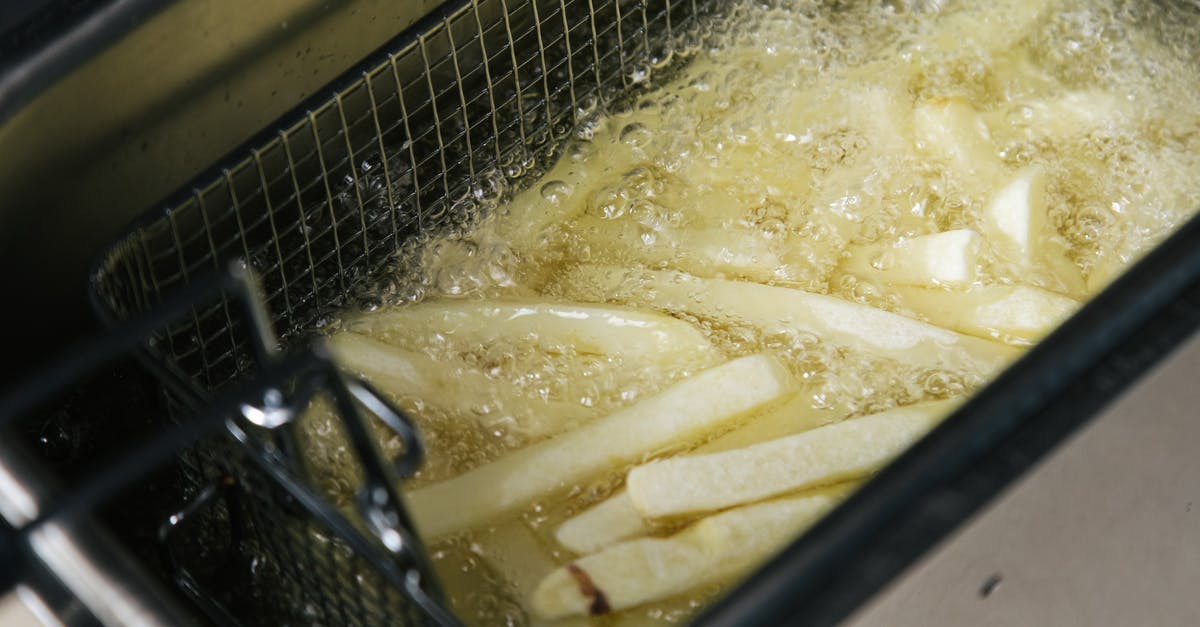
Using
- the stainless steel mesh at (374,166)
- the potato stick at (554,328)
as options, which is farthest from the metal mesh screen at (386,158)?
the potato stick at (554,328)

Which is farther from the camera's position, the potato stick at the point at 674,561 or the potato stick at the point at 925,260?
the potato stick at the point at 925,260

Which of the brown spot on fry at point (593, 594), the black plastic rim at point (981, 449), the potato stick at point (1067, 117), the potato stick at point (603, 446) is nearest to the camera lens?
the black plastic rim at point (981, 449)

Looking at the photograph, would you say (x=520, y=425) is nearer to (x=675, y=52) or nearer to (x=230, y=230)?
(x=230, y=230)

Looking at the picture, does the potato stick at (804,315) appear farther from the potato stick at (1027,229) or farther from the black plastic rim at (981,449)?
the black plastic rim at (981,449)

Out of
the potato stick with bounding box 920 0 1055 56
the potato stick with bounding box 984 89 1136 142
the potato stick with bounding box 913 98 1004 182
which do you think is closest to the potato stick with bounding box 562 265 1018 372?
the potato stick with bounding box 913 98 1004 182

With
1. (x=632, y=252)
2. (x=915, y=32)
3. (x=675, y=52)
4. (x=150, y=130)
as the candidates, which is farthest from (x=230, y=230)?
(x=915, y=32)

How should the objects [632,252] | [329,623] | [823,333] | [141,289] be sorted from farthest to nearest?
[632,252] < [823,333] < [141,289] < [329,623]

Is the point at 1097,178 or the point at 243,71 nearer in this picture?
the point at 243,71
